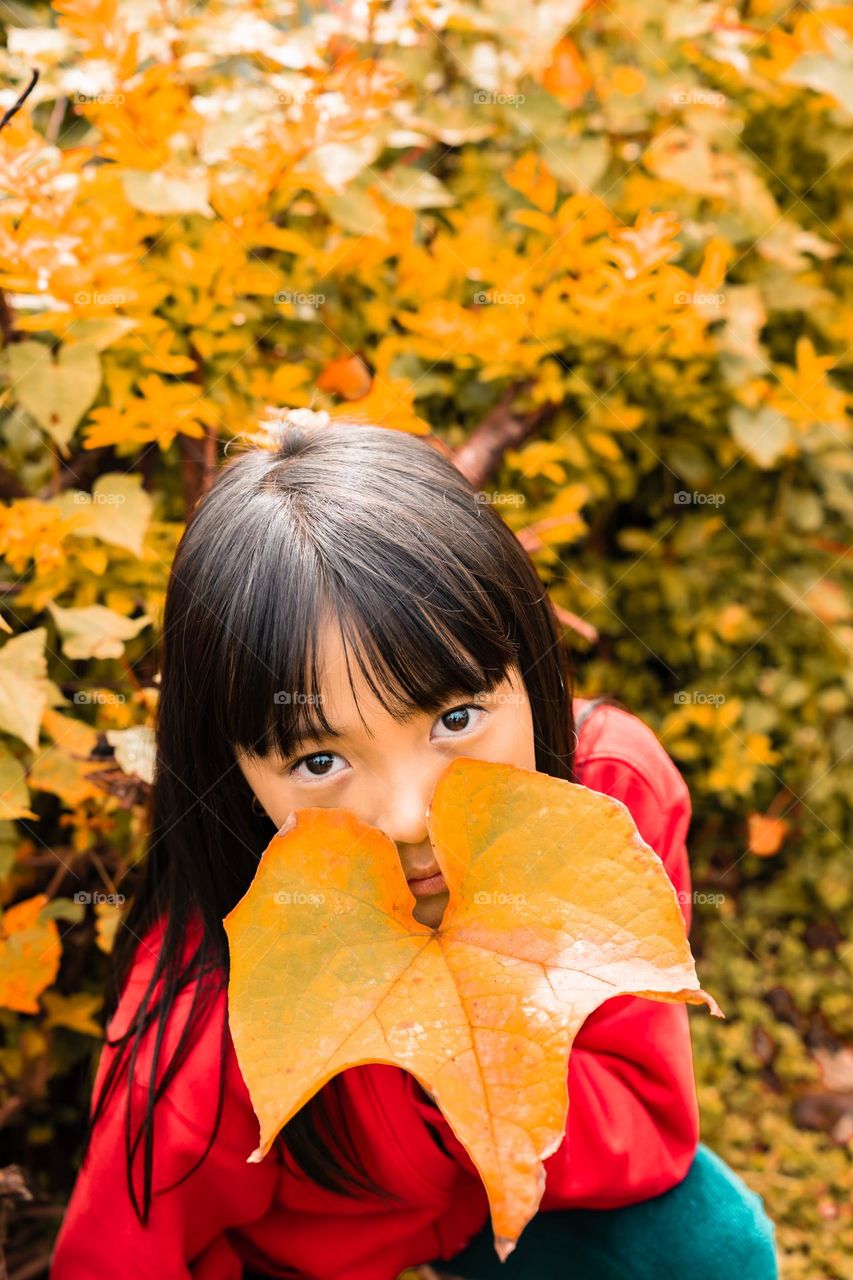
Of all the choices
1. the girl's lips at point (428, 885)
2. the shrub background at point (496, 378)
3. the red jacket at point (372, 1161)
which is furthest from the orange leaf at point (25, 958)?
the girl's lips at point (428, 885)

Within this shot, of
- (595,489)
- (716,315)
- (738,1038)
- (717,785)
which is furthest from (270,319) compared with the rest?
(738,1038)

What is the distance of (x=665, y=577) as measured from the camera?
2.02 metres

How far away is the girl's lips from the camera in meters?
0.94

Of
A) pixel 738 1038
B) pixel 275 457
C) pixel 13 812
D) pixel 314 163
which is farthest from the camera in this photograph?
pixel 738 1038

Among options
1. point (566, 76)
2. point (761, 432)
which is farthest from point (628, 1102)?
point (566, 76)

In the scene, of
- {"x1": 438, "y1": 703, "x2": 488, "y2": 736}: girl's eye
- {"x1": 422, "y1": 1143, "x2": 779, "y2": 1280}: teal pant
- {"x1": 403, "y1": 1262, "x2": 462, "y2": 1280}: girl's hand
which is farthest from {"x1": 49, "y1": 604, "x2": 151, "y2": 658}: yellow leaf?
{"x1": 403, "y1": 1262, "x2": 462, "y2": 1280}: girl's hand

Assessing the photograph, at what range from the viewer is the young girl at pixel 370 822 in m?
0.92

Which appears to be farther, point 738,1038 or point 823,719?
point 823,719

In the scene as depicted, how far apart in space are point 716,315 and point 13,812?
4.48ft

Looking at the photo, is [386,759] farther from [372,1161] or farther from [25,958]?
[25,958]

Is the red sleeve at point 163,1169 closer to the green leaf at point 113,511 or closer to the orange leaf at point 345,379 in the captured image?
the green leaf at point 113,511

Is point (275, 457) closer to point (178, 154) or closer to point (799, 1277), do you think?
point (178, 154)

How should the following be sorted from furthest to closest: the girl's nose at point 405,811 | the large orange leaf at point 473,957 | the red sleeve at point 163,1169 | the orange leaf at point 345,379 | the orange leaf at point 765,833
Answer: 1. the orange leaf at point 765,833
2. the orange leaf at point 345,379
3. the red sleeve at point 163,1169
4. the girl's nose at point 405,811
5. the large orange leaf at point 473,957

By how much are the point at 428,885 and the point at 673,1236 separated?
0.64 m
